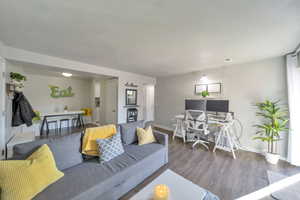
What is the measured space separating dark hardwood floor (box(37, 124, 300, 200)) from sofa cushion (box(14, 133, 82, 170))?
877 millimetres

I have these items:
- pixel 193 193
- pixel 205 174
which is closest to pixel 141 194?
pixel 193 193

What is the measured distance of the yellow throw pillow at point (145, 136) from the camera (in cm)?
228

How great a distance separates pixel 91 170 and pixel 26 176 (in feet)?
1.97

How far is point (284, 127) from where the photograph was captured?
2553 millimetres

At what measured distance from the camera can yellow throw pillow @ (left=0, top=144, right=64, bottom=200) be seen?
97 centimetres

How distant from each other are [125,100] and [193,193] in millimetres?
3978

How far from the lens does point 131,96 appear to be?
16.4ft

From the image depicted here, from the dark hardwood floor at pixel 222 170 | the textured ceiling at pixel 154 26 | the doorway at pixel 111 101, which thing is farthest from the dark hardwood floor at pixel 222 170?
the doorway at pixel 111 101

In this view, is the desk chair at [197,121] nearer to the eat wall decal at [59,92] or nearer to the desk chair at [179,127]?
the desk chair at [179,127]

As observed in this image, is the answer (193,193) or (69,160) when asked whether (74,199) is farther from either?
(193,193)

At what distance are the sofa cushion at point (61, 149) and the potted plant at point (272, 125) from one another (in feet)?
12.1

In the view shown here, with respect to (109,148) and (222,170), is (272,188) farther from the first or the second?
(109,148)

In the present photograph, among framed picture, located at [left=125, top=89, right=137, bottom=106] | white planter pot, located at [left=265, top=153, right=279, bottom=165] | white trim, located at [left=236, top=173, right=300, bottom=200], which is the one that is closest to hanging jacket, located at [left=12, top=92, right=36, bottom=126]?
framed picture, located at [left=125, top=89, right=137, bottom=106]

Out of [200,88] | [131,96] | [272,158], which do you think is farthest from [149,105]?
[272,158]
